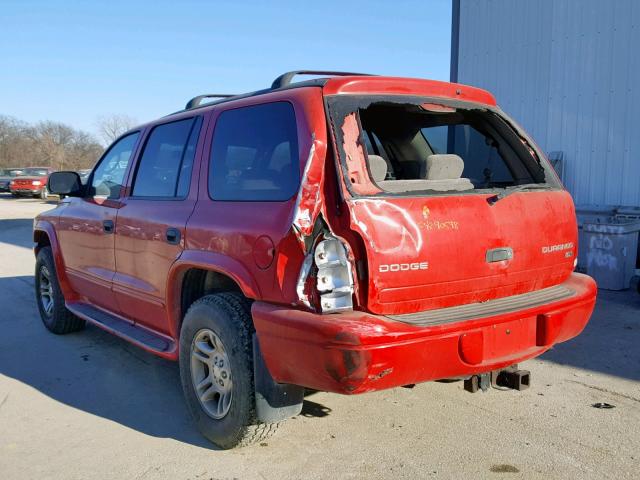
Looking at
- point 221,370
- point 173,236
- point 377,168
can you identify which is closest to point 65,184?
point 173,236

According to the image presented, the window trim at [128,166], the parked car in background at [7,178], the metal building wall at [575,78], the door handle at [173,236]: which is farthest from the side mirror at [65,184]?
the parked car in background at [7,178]

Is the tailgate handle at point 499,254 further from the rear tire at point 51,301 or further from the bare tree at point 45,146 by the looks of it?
the bare tree at point 45,146

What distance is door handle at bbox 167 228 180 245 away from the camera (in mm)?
3553

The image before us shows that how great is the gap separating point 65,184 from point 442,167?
3308mm

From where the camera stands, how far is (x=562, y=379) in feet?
14.0

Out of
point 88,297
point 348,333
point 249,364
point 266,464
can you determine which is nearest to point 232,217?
point 249,364

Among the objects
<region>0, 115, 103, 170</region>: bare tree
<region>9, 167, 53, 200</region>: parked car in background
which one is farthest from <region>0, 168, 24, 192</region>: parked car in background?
<region>0, 115, 103, 170</region>: bare tree

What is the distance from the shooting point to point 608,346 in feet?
16.3

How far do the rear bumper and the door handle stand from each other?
3.06 ft

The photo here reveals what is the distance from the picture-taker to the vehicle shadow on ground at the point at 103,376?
3756mm

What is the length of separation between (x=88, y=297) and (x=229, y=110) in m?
2.53

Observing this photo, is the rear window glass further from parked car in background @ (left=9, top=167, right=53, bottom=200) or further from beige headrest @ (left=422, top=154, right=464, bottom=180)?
parked car in background @ (left=9, top=167, right=53, bottom=200)

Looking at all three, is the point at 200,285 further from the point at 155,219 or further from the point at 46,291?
the point at 46,291

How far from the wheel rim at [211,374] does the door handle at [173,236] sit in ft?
1.91
